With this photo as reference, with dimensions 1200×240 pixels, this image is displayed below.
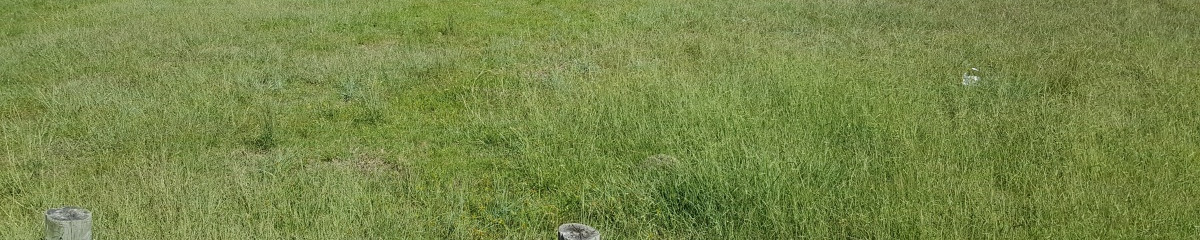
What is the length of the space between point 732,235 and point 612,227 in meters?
0.72

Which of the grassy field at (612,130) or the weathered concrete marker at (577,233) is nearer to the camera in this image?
the weathered concrete marker at (577,233)

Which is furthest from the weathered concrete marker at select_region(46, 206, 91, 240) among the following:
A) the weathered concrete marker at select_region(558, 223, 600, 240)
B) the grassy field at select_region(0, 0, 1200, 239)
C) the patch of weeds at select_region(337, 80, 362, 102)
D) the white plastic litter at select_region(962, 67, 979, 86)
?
the white plastic litter at select_region(962, 67, 979, 86)

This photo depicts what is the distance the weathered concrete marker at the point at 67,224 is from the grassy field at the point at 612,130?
0.83m

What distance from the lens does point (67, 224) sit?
399 centimetres

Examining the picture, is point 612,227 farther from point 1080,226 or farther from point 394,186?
point 1080,226

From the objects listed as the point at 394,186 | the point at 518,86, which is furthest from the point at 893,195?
the point at 518,86

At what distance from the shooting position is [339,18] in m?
15.1

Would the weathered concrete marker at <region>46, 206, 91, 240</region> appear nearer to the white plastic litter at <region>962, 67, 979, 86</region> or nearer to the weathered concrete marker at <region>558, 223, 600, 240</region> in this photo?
the weathered concrete marker at <region>558, 223, 600, 240</region>

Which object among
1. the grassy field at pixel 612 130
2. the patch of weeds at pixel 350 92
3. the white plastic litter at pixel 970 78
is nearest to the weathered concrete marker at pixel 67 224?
the grassy field at pixel 612 130

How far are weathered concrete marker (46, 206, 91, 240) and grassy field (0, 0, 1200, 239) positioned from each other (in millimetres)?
834

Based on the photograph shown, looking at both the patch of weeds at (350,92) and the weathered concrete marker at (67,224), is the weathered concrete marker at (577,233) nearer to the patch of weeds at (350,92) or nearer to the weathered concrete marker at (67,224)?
the weathered concrete marker at (67,224)

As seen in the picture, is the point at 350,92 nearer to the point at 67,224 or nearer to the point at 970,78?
the point at 67,224

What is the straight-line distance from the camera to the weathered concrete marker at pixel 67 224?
13.0 feet

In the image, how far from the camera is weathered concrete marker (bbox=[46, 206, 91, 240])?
3977mm
